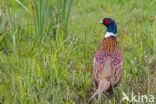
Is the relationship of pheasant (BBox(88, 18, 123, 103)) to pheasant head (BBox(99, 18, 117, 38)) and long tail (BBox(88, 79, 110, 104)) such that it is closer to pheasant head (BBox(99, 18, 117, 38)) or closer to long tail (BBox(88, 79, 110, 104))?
long tail (BBox(88, 79, 110, 104))

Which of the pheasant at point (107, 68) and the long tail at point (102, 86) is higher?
the pheasant at point (107, 68)

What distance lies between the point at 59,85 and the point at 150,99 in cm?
96

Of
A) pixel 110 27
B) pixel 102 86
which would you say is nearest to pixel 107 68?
pixel 102 86

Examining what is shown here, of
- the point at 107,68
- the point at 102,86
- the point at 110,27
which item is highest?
the point at 110,27

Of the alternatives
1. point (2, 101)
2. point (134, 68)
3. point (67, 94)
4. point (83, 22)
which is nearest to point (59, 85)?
point (67, 94)

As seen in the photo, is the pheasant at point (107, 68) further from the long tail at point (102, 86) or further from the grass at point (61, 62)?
the grass at point (61, 62)

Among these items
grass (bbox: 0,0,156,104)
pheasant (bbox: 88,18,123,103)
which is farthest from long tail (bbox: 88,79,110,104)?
grass (bbox: 0,0,156,104)

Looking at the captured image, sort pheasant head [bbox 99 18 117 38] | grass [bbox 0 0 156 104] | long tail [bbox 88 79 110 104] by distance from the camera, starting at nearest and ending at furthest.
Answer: long tail [bbox 88 79 110 104]
grass [bbox 0 0 156 104]
pheasant head [bbox 99 18 117 38]

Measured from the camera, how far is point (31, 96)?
10.5ft

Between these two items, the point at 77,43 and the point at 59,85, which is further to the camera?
the point at 77,43

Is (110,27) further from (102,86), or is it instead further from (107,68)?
(102,86)

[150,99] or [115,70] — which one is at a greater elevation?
[115,70]

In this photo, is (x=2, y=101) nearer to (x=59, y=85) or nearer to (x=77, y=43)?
(x=59, y=85)

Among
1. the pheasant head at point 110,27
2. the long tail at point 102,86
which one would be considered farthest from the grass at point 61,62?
the pheasant head at point 110,27
